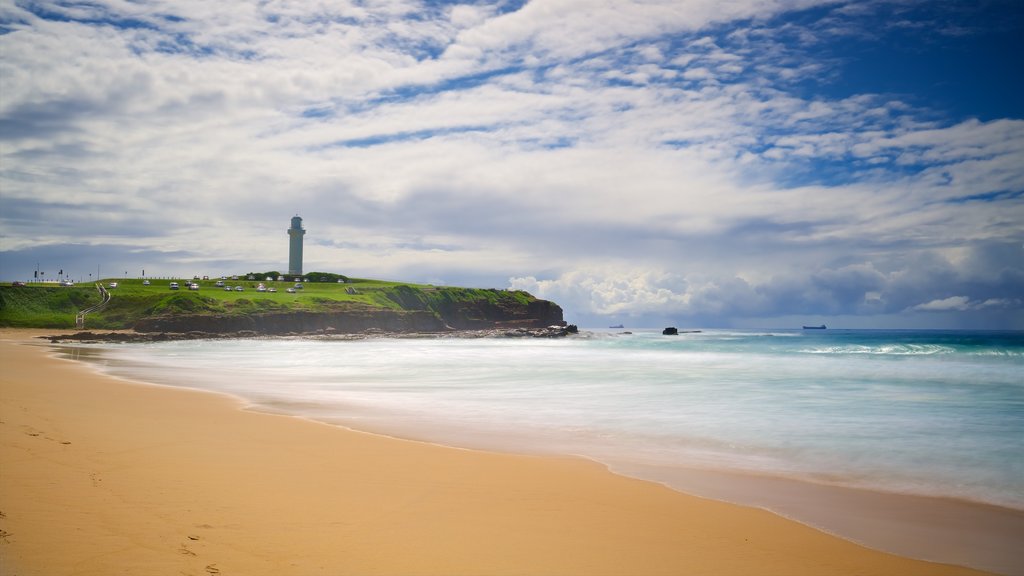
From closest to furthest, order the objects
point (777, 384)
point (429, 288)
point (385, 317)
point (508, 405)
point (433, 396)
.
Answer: point (508, 405), point (433, 396), point (777, 384), point (385, 317), point (429, 288)

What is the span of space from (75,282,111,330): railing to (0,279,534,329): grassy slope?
1.96 ft

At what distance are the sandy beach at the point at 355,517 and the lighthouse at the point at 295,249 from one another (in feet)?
392

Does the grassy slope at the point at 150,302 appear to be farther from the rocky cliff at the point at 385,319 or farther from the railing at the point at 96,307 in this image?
the rocky cliff at the point at 385,319

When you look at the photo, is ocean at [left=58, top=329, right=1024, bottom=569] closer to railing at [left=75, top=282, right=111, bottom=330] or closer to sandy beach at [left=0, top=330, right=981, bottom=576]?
sandy beach at [left=0, top=330, right=981, bottom=576]

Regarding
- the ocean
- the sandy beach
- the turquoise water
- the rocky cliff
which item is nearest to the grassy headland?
the rocky cliff

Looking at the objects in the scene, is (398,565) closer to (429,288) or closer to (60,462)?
(60,462)

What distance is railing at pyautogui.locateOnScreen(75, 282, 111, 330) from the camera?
226 ft

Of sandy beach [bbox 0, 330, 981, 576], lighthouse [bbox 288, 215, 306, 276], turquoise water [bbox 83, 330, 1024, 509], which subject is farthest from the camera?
lighthouse [bbox 288, 215, 306, 276]

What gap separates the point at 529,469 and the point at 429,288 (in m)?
114

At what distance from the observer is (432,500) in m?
6.81

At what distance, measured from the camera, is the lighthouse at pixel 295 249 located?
403 feet

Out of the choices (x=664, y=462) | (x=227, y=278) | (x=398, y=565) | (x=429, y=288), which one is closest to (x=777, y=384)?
(x=664, y=462)

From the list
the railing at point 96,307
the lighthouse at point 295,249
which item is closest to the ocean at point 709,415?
the railing at point 96,307

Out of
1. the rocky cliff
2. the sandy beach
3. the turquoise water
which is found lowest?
the turquoise water
